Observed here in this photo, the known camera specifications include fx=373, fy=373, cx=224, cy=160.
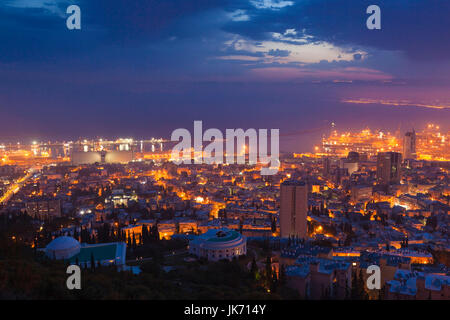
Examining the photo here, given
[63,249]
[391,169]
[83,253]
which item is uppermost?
[391,169]

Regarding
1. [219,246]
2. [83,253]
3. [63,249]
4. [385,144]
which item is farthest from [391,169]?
[385,144]

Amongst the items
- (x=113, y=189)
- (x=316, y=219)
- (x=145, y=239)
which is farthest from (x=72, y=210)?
(x=316, y=219)

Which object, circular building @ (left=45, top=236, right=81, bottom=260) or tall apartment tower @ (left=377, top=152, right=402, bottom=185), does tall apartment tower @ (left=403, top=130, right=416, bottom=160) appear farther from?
circular building @ (left=45, top=236, right=81, bottom=260)

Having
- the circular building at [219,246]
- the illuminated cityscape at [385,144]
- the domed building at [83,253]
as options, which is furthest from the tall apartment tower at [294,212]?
the illuminated cityscape at [385,144]

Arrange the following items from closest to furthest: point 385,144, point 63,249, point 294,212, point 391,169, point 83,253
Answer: point 63,249, point 83,253, point 294,212, point 391,169, point 385,144

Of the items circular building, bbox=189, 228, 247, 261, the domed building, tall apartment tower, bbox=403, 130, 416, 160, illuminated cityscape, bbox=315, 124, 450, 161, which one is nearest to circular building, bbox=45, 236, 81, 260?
the domed building

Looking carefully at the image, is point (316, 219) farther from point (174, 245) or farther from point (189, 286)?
point (189, 286)

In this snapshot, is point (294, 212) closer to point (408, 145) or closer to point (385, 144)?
point (408, 145)
